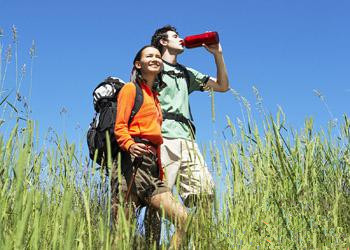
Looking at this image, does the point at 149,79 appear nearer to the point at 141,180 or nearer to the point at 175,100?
the point at 175,100

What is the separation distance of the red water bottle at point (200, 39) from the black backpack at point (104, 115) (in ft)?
3.10

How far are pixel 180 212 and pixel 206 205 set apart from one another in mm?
257

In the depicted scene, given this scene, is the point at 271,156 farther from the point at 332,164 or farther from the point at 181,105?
the point at 181,105

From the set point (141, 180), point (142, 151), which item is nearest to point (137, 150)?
point (142, 151)

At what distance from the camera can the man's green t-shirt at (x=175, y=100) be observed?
339 centimetres

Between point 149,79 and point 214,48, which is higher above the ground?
point 214,48

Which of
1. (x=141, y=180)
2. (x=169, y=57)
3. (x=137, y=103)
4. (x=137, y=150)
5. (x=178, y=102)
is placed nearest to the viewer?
(x=137, y=150)

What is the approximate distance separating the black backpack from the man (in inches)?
16.3

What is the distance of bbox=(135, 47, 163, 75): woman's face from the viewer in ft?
10.3

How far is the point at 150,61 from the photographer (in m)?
3.15

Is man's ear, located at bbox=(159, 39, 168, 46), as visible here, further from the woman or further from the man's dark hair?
the woman

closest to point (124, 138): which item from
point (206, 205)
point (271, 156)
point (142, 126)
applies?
point (142, 126)

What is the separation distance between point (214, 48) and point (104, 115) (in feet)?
4.34

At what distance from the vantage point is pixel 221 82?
3.95m
